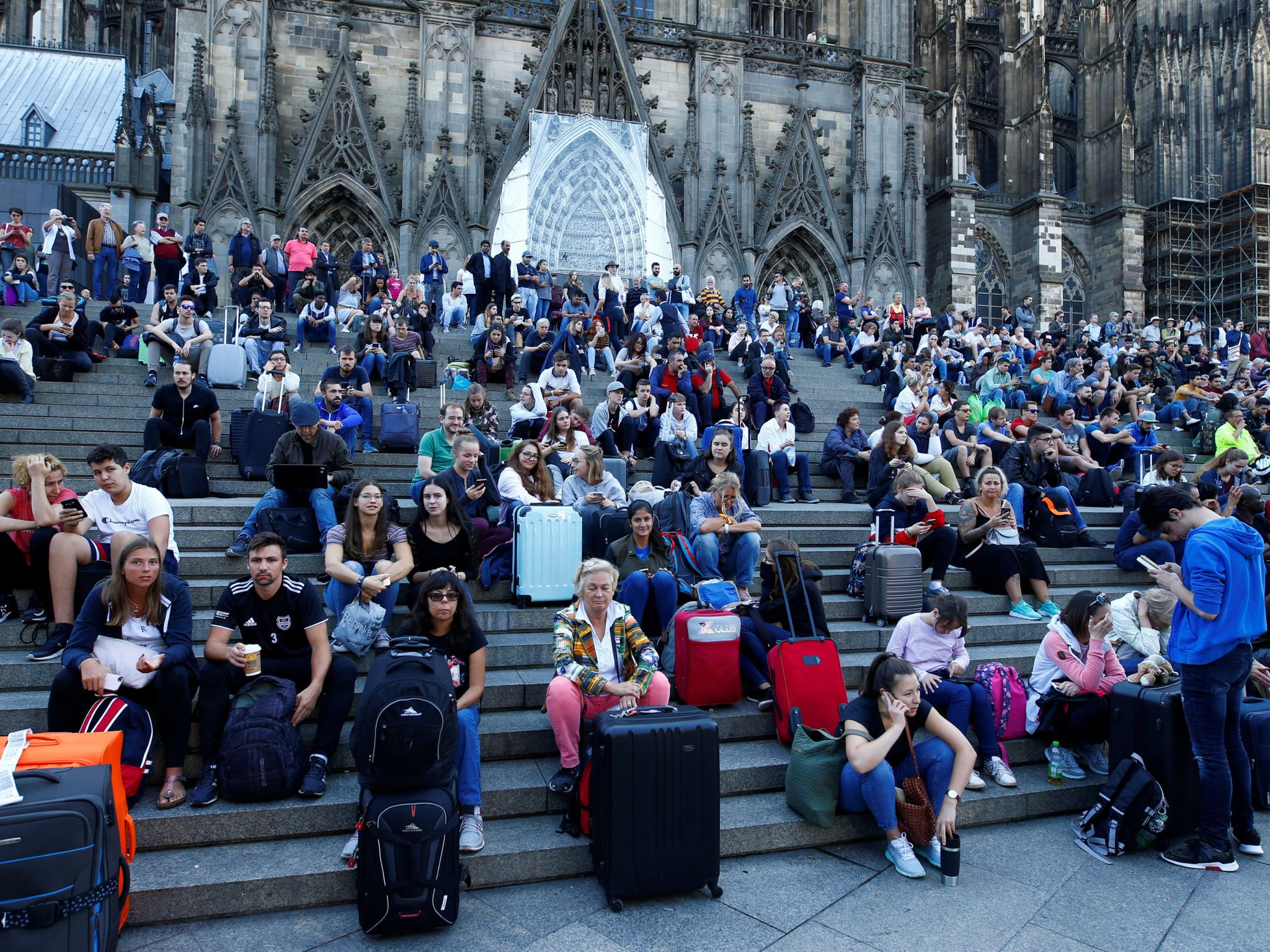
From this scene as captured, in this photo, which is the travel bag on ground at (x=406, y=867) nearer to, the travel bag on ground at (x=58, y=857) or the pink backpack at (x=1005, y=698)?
the travel bag on ground at (x=58, y=857)

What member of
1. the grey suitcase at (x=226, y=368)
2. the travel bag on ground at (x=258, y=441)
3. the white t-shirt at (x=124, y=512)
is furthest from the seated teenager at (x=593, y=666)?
the grey suitcase at (x=226, y=368)

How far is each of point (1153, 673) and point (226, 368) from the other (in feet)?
31.8

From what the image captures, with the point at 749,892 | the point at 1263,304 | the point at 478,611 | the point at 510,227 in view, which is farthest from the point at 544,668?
the point at 1263,304

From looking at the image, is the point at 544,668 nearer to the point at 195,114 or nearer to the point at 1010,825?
the point at 1010,825

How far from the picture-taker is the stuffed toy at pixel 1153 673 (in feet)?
15.6

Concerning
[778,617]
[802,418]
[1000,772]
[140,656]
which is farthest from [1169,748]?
[802,418]

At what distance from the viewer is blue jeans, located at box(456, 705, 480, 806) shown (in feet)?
13.3

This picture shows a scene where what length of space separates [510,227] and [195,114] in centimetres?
724

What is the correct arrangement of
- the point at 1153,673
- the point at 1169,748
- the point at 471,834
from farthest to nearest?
the point at 1153,673 → the point at 1169,748 → the point at 471,834

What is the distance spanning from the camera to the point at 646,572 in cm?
576

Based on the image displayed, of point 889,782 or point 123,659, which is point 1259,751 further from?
point 123,659

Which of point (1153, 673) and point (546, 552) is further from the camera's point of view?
point (546, 552)

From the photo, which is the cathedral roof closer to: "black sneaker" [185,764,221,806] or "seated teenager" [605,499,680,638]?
"seated teenager" [605,499,680,638]

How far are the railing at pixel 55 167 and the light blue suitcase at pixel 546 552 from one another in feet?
72.9
